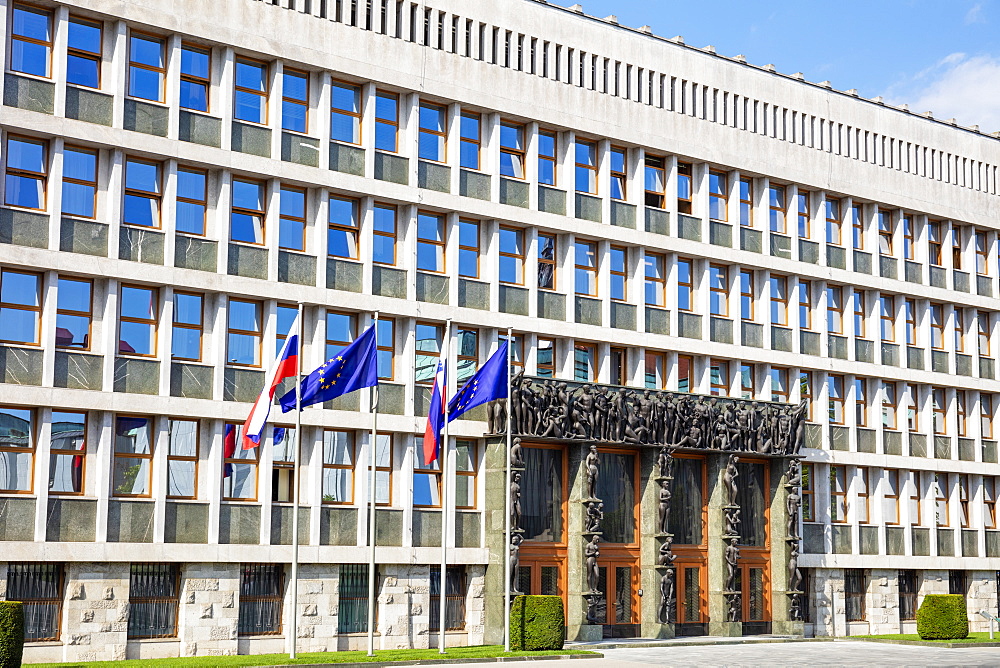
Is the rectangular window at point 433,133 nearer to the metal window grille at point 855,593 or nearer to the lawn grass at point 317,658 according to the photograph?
the lawn grass at point 317,658

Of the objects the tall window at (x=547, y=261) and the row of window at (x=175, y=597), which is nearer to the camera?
the row of window at (x=175, y=597)

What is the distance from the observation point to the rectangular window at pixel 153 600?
3306cm

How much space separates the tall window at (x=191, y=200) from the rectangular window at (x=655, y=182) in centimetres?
1509

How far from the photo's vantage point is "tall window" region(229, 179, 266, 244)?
1422 inches

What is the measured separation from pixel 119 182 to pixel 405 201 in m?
8.18

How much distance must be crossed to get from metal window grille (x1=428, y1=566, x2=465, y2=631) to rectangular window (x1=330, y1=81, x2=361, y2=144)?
12126 mm

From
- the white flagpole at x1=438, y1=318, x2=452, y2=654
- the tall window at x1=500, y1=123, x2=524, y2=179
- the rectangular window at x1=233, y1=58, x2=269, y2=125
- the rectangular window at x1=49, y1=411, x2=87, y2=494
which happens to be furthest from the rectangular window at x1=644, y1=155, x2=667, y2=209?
the rectangular window at x1=49, y1=411, x2=87, y2=494

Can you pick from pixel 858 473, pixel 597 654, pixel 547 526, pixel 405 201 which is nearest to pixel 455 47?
pixel 405 201

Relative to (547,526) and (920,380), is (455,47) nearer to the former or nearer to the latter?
(547,526)

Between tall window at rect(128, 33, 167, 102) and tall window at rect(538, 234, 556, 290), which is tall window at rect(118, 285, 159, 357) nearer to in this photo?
tall window at rect(128, 33, 167, 102)

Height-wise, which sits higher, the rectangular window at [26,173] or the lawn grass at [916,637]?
the rectangular window at [26,173]

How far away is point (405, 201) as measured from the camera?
127 feet

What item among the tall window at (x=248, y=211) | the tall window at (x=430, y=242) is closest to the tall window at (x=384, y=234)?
the tall window at (x=430, y=242)

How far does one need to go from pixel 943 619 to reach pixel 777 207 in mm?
14815
